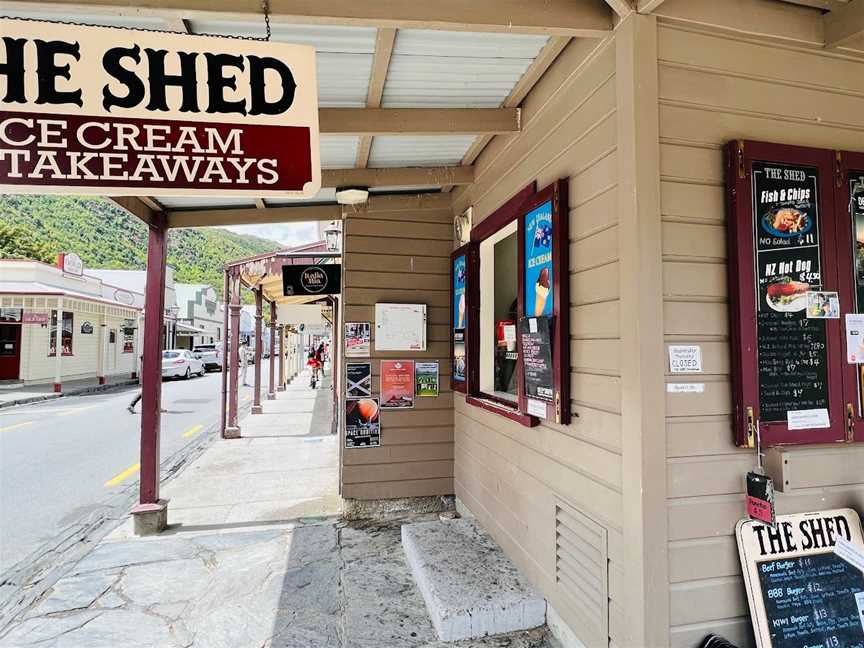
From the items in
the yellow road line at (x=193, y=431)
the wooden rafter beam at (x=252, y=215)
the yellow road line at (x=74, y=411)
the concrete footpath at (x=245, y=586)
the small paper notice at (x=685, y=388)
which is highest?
the wooden rafter beam at (x=252, y=215)

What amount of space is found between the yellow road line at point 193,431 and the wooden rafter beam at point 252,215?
218 inches

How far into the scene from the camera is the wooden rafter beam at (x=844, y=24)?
6.70ft

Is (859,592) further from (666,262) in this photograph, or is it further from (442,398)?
(442,398)

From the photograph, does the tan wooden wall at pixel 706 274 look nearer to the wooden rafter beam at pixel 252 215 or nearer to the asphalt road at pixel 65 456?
the wooden rafter beam at pixel 252 215

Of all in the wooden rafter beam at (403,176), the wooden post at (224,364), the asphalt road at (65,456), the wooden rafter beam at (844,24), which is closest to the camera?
the wooden rafter beam at (844,24)

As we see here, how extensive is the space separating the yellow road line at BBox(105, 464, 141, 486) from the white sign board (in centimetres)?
391

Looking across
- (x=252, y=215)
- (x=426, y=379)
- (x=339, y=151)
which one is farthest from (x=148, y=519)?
(x=339, y=151)

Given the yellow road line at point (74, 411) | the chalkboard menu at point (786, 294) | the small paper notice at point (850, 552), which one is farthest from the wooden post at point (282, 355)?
the small paper notice at point (850, 552)

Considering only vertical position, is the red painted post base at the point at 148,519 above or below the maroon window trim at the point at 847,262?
below

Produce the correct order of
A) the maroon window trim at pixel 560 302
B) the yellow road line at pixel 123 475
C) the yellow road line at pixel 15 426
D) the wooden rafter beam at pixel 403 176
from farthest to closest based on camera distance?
the yellow road line at pixel 15 426, the yellow road line at pixel 123 475, the wooden rafter beam at pixel 403 176, the maroon window trim at pixel 560 302

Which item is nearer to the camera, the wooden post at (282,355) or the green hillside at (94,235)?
the wooden post at (282,355)

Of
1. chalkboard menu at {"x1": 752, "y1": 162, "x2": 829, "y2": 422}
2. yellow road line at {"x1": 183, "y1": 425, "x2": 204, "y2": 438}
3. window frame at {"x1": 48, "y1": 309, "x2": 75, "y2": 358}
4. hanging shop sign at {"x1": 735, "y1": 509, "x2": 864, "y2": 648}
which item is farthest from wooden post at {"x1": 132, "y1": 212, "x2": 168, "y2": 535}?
window frame at {"x1": 48, "y1": 309, "x2": 75, "y2": 358}

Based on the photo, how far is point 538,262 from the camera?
274 centimetres

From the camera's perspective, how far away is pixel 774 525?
200cm
